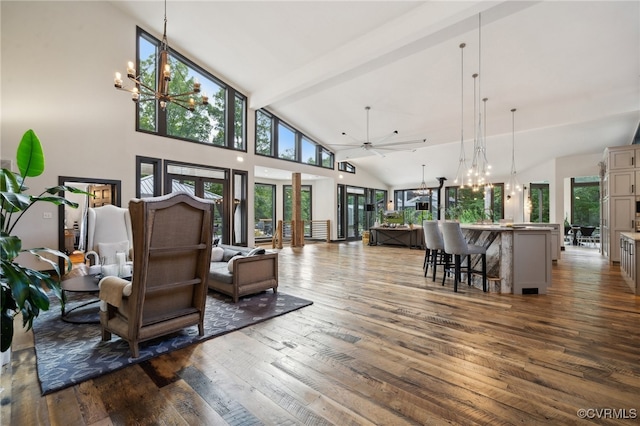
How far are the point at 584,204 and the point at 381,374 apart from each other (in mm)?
14102

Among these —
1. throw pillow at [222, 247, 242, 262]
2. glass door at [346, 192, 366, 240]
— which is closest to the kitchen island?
throw pillow at [222, 247, 242, 262]

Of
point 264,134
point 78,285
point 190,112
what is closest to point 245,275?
point 78,285

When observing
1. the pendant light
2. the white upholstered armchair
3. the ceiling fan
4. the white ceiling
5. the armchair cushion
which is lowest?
the armchair cushion

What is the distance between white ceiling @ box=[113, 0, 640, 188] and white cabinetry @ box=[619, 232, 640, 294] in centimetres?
347

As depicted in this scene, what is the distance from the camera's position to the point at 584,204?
1159 cm

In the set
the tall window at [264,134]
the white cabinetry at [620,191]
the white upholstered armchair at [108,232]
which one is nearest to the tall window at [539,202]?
the white cabinetry at [620,191]

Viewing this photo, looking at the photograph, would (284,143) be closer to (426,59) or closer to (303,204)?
(303,204)

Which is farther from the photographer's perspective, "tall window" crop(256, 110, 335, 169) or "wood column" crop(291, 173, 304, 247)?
"wood column" crop(291, 173, 304, 247)

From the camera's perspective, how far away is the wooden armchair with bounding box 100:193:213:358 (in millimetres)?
2213

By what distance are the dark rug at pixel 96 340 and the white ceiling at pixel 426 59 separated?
4.72m

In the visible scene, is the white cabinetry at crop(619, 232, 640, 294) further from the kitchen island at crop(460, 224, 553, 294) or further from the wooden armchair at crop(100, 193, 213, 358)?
the wooden armchair at crop(100, 193, 213, 358)

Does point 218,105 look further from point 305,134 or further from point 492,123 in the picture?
point 492,123

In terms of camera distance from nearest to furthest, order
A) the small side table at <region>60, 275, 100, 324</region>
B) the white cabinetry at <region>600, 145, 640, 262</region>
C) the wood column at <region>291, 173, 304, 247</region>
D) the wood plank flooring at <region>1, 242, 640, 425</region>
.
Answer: the wood plank flooring at <region>1, 242, 640, 425</region>, the small side table at <region>60, 275, 100, 324</region>, the white cabinetry at <region>600, 145, 640, 262</region>, the wood column at <region>291, 173, 304, 247</region>

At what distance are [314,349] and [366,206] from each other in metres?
11.5
